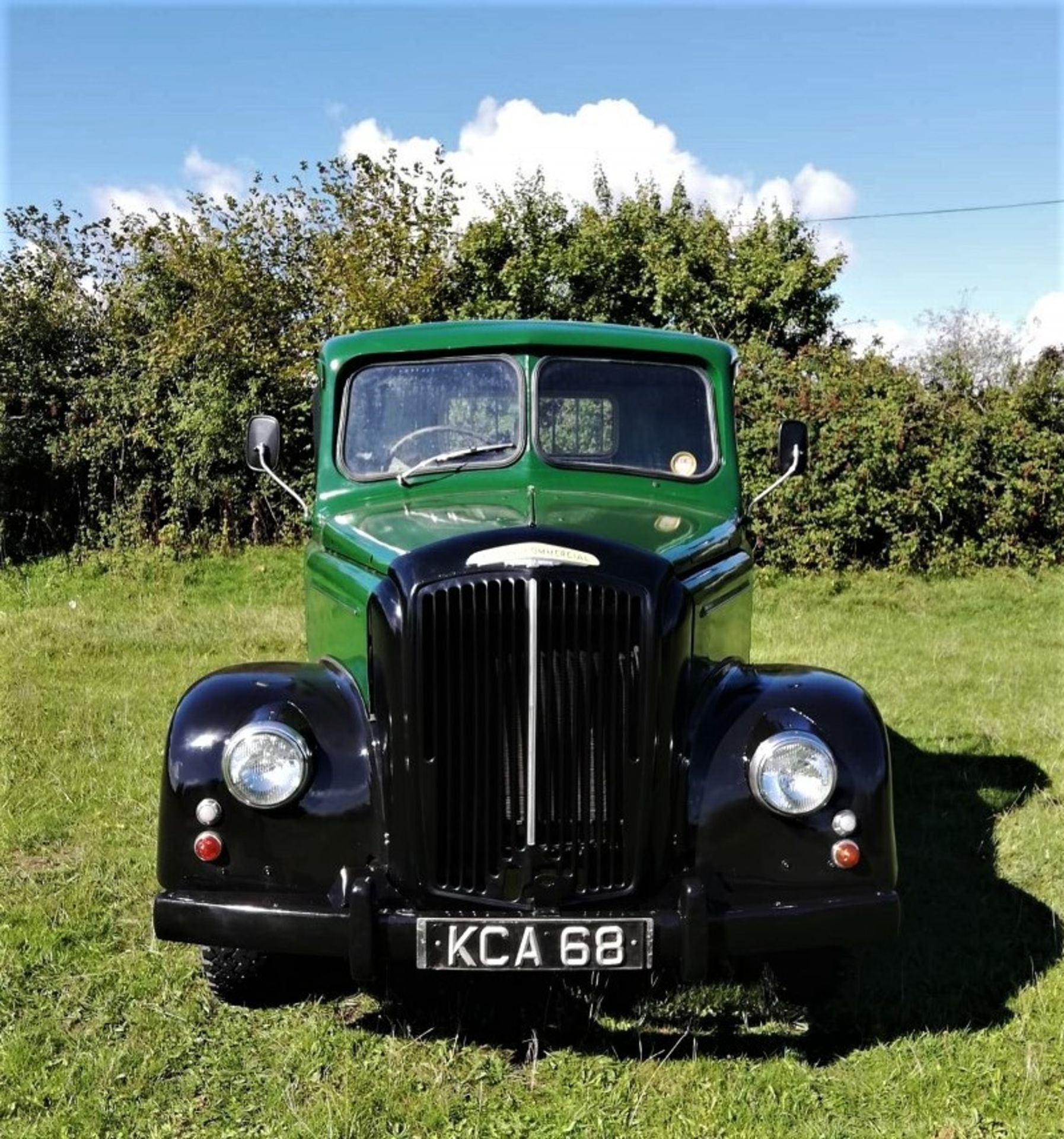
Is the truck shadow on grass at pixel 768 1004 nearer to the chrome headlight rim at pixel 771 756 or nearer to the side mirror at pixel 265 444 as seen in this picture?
the chrome headlight rim at pixel 771 756

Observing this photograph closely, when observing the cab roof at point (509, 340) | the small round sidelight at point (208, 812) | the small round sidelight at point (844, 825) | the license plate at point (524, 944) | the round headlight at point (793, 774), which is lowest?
the license plate at point (524, 944)

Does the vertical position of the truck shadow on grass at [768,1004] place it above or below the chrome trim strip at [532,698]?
below

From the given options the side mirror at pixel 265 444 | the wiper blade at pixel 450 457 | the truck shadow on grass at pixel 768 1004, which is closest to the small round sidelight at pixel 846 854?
the truck shadow on grass at pixel 768 1004

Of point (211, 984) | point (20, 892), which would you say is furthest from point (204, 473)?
point (211, 984)

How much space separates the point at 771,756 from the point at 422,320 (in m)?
10.6

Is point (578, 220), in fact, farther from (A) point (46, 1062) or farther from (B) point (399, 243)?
(A) point (46, 1062)

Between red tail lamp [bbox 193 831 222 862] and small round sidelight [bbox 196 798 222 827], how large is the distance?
28mm

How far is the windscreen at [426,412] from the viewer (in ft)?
13.4

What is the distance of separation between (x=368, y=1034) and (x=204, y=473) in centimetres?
973

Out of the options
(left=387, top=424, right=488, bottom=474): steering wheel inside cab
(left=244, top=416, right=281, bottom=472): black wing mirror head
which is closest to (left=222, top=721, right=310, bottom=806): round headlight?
(left=387, top=424, right=488, bottom=474): steering wheel inside cab

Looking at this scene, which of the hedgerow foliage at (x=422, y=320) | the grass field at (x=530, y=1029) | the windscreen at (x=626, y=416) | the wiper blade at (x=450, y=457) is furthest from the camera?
the hedgerow foliage at (x=422, y=320)

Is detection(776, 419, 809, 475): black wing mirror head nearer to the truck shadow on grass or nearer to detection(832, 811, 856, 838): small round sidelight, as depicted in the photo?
the truck shadow on grass

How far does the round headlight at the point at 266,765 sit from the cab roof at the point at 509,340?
73.8 inches

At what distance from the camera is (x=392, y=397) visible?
425cm
